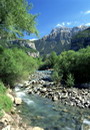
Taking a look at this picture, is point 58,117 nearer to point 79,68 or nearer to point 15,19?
point 15,19

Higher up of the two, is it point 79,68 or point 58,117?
point 79,68

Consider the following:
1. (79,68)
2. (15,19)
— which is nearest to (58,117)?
(15,19)

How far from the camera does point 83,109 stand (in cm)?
2227

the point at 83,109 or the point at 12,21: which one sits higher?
the point at 12,21

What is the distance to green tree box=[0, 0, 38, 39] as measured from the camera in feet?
62.0

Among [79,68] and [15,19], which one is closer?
[15,19]

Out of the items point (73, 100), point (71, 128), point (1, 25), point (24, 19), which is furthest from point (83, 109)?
point (1, 25)

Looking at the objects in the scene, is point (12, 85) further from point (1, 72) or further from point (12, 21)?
point (12, 21)

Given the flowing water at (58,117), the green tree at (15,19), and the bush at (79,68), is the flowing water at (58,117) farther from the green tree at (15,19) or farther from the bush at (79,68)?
the bush at (79,68)

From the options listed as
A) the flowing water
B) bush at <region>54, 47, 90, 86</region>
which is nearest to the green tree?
the flowing water

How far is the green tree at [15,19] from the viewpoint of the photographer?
18.9 m

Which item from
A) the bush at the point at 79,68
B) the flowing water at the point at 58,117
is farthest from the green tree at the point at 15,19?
the bush at the point at 79,68

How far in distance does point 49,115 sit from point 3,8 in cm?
1406

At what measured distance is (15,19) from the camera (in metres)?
20.1
